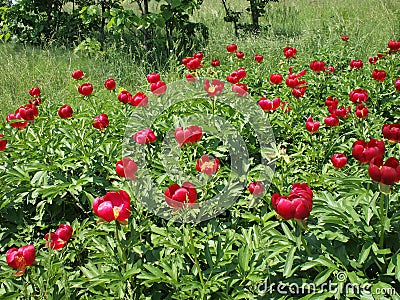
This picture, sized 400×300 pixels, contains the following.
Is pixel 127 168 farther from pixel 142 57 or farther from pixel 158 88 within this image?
pixel 142 57

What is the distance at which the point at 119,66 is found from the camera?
5184 mm

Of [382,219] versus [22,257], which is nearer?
[382,219]

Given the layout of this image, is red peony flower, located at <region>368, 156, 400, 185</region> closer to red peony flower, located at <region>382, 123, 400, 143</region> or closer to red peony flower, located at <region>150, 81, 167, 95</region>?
red peony flower, located at <region>382, 123, 400, 143</region>

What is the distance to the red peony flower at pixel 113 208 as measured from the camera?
1.33 m

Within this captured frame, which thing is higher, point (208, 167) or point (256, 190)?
point (208, 167)

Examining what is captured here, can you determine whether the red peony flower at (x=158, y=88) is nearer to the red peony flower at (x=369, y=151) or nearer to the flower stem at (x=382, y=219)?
the red peony flower at (x=369, y=151)

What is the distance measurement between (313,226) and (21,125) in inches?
65.9

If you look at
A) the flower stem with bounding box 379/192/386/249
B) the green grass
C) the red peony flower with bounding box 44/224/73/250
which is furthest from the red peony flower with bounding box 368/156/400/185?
the green grass

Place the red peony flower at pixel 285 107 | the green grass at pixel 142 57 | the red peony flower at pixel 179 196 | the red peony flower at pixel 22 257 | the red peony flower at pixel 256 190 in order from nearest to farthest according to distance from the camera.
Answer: the red peony flower at pixel 179 196
the red peony flower at pixel 22 257
the red peony flower at pixel 256 190
the red peony flower at pixel 285 107
the green grass at pixel 142 57

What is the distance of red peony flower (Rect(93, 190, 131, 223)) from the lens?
1330 mm

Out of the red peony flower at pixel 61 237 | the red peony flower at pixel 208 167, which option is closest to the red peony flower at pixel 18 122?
the red peony flower at pixel 61 237

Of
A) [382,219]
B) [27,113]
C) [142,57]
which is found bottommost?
[142,57]

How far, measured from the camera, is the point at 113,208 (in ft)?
4.41

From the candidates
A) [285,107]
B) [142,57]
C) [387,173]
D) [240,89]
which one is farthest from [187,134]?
[142,57]
